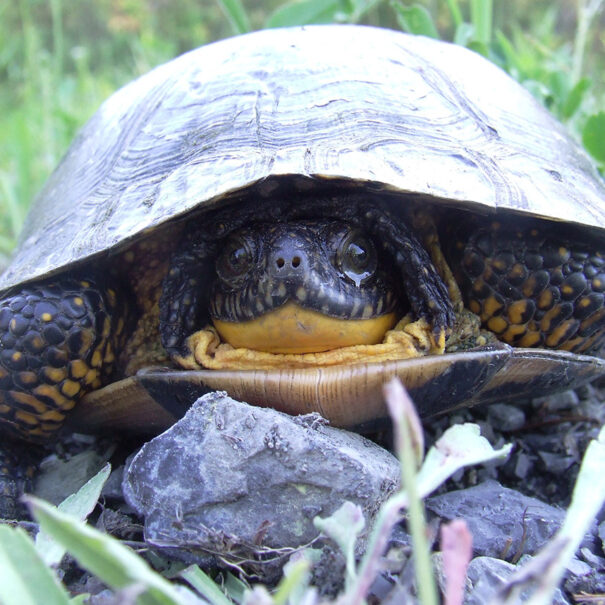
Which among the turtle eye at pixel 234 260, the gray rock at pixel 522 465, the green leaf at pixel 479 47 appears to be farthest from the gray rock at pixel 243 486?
the green leaf at pixel 479 47

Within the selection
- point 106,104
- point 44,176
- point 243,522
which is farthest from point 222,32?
point 243,522

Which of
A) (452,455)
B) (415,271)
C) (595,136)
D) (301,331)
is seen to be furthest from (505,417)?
(595,136)

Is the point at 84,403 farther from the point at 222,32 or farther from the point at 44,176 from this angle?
the point at 222,32

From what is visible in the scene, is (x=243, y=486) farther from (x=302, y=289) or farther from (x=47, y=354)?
(x=47, y=354)

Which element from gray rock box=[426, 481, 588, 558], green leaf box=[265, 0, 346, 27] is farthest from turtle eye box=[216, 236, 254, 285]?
green leaf box=[265, 0, 346, 27]

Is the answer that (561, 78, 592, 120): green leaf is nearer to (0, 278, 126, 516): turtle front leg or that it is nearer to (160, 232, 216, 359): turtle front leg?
(160, 232, 216, 359): turtle front leg
